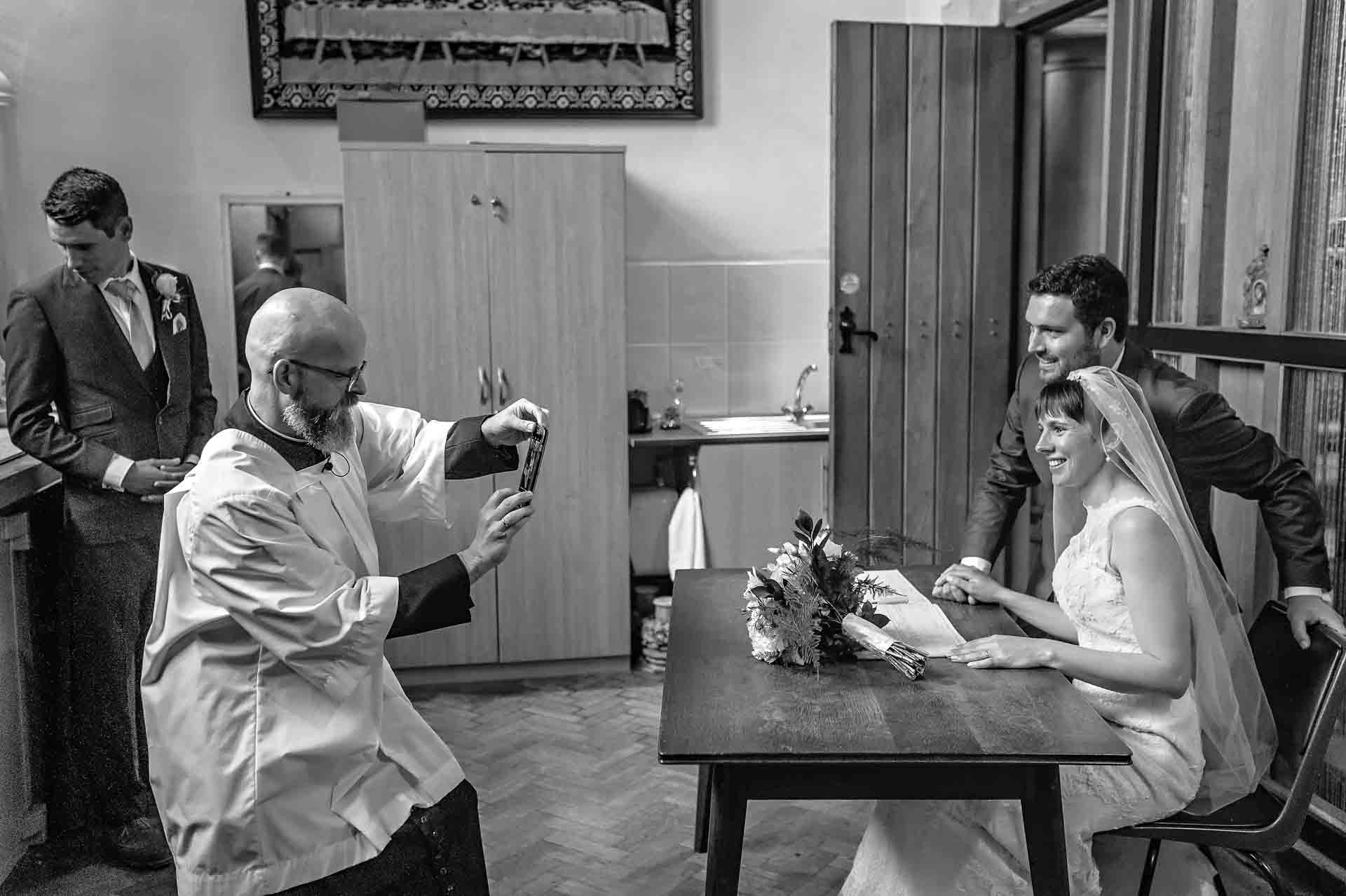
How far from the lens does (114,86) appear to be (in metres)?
4.73

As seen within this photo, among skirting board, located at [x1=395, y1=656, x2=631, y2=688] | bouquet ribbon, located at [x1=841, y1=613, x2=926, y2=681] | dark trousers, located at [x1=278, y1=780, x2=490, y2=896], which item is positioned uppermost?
bouquet ribbon, located at [x1=841, y1=613, x2=926, y2=681]

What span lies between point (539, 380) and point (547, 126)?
1.22 metres

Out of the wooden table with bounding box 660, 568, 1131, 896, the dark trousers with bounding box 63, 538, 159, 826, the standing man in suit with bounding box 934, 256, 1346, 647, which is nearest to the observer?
the wooden table with bounding box 660, 568, 1131, 896

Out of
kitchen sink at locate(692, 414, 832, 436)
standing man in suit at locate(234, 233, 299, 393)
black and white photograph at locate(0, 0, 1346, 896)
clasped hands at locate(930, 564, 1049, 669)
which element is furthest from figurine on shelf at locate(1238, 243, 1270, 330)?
standing man in suit at locate(234, 233, 299, 393)

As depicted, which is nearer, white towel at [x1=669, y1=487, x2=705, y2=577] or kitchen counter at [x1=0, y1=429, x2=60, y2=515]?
kitchen counter at [x1=0, y1=429, x2=60, y2=515]

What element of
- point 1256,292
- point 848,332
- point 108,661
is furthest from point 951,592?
point 108,661

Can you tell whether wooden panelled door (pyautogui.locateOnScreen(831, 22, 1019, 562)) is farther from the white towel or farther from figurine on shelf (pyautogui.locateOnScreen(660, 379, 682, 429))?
figurine on shelf (pyautogui.locateOnScreen(660, 379, 682, 429))

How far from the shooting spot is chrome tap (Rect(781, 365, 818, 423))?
517cm

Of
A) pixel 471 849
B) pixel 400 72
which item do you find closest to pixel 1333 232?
pixel 471 849

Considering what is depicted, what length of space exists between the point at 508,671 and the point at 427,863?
2.57 metres

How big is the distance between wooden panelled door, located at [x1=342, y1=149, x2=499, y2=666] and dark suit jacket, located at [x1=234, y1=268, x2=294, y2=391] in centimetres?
60

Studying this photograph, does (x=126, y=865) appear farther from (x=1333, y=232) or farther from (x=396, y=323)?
(x=1333, y=232)

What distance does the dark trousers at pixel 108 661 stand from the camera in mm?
3174

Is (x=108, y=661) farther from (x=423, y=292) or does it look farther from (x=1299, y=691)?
(x=1299, y=691)
